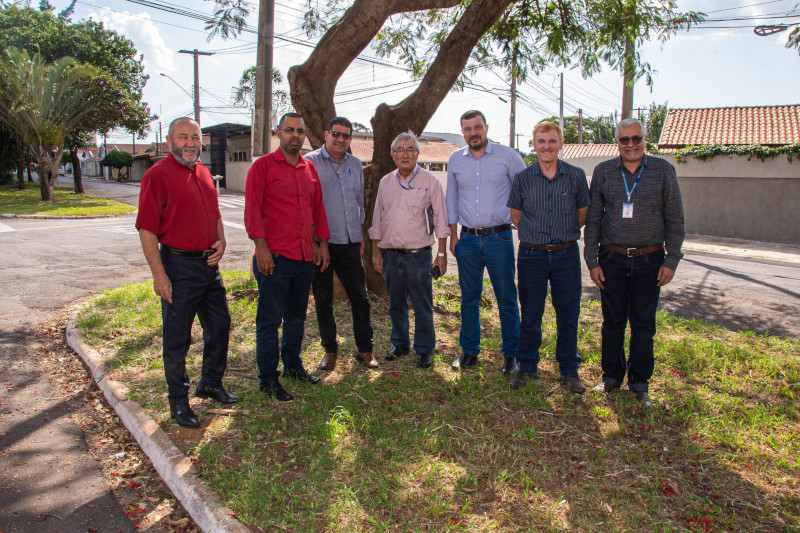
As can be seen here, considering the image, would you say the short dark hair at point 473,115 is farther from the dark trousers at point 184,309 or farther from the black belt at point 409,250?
the dark trousers at point 184,309

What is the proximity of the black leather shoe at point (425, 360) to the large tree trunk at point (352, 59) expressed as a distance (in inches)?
83.2

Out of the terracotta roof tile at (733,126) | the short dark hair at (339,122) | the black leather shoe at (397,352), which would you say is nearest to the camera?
the short dark hair at (339,122)

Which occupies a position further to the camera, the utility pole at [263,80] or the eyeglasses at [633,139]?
the utility pole at [263,80]

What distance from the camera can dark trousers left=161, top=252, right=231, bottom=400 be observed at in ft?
12.9

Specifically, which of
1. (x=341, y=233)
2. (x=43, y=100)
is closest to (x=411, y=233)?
(x=341, y=233)

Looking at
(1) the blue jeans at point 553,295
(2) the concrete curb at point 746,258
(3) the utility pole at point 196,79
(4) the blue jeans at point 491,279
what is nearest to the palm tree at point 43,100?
(3) the utility pole at point 196,79

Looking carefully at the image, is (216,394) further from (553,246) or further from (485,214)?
(553,246)

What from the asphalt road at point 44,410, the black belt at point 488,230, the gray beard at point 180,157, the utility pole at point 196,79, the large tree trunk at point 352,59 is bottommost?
the asphalt road at point 44,410

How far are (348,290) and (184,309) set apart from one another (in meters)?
1.58

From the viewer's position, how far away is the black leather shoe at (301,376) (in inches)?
187

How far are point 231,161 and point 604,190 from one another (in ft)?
157

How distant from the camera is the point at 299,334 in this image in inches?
185

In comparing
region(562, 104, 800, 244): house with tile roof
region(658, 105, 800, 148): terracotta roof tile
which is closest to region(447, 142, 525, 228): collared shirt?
region(562, 104, 800, 244): house with tile roof

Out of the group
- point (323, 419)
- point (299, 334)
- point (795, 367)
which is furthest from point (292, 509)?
point (795, 367)
